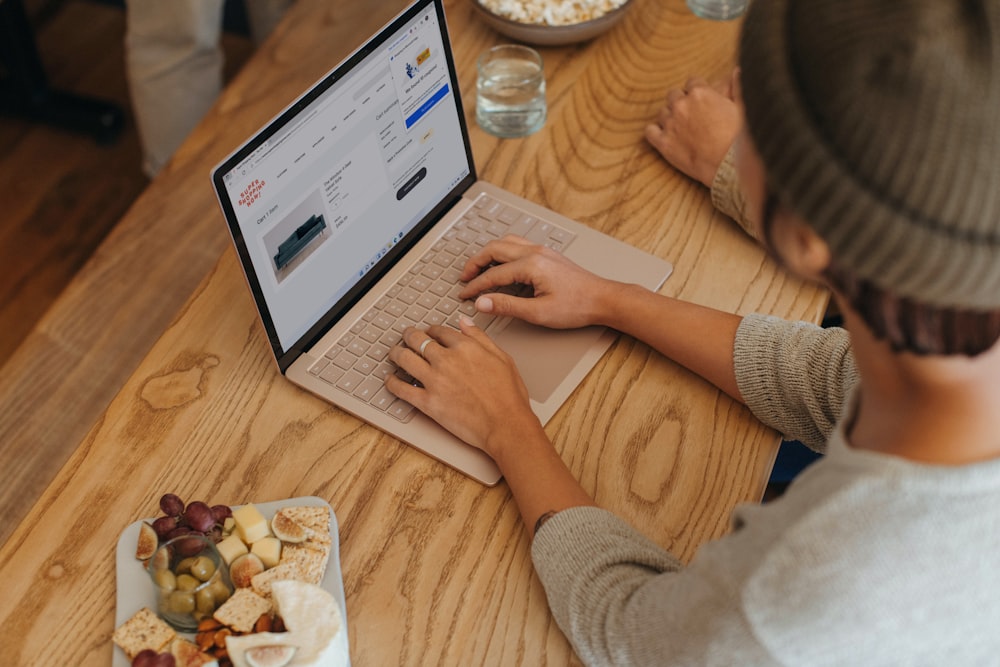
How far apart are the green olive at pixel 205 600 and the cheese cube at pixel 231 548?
0.04 meters

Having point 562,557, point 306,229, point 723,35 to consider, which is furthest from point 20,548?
Result: point 723,35

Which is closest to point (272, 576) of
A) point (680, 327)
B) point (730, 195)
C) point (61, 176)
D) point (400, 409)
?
point (400, 409)

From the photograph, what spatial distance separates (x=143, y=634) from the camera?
0.85 m

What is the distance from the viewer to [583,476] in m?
1.02

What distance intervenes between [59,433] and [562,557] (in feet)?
3.13

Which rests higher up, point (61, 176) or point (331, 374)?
point (331, 374)

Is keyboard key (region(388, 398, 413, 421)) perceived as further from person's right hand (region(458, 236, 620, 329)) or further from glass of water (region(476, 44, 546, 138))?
glass of water (region(476, 44, 546, 138))

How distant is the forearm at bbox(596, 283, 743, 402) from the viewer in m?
1.08

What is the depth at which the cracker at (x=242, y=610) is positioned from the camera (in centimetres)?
83

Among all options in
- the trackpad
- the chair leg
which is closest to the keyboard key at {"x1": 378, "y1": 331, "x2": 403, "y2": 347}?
the trackpad

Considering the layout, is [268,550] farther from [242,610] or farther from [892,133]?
[892,133]

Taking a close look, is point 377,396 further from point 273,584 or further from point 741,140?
point 741,140

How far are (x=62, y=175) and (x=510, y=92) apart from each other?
153cm

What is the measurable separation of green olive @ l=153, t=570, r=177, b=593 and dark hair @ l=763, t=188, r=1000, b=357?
559 mm
